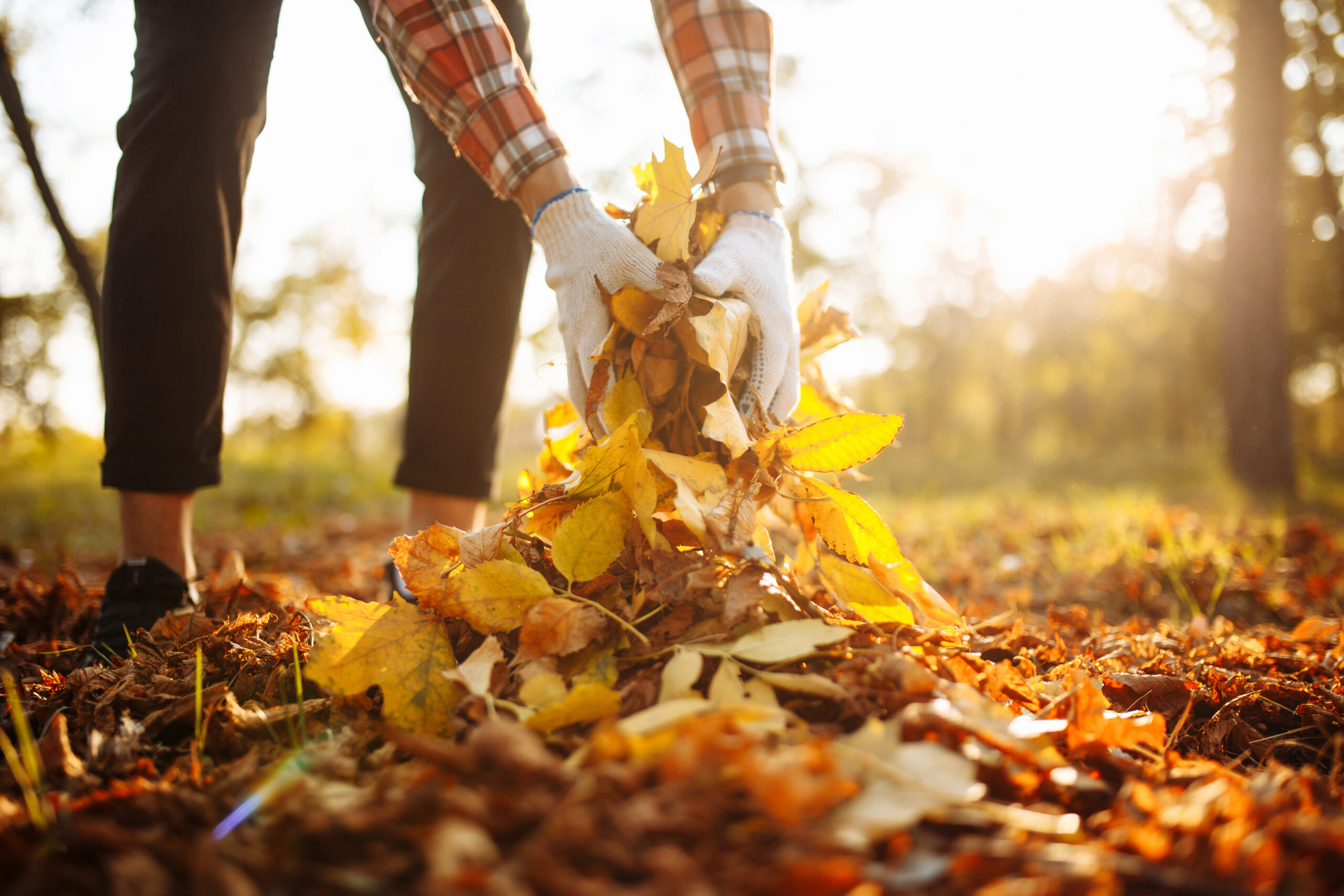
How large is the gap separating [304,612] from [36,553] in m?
2.63

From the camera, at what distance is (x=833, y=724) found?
787mm

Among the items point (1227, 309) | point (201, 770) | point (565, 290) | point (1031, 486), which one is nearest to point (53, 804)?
point (201, 770)

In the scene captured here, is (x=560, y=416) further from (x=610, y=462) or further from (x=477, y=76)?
(x=477, y=76)

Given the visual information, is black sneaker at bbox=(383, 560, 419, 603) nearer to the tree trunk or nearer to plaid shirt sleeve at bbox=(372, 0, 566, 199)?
plaid shirt sleeve at bbox=(372, 0, 566, 199)

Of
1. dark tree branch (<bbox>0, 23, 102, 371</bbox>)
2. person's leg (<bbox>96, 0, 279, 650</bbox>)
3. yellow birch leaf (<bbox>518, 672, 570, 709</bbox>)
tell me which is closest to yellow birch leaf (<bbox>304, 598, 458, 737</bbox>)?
yellow birch leaf (<bbox>518, 672, 570, 709</bbox>)

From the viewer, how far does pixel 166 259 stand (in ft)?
4.56

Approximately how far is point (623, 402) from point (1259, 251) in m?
6.77

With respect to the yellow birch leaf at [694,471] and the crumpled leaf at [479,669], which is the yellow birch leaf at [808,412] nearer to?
the yellow birch leaf at [694,471]

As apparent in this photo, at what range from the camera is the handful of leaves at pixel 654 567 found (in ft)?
2.76

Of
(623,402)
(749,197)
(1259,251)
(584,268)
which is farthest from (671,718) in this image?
(1259,251)

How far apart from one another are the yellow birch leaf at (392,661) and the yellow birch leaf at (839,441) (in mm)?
594

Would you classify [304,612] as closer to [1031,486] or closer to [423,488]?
[423,488]

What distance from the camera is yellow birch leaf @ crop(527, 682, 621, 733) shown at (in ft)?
2.41

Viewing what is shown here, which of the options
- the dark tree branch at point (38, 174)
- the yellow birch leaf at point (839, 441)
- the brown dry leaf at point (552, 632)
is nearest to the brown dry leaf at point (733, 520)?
the yellow birch leaf at point (839, 441)
